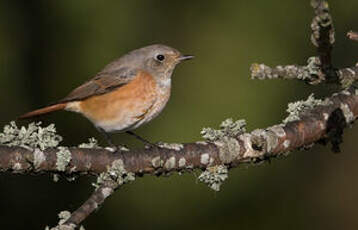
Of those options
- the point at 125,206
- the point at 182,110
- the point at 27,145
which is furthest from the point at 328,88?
the point at 27,145

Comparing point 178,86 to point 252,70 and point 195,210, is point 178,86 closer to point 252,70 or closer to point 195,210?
point 195,210

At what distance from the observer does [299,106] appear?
3.57m

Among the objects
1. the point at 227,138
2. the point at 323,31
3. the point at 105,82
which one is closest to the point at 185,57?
the point at 105,82

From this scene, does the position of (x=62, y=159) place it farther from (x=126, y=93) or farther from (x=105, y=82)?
(x=105, y=82)

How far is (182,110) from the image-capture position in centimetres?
426

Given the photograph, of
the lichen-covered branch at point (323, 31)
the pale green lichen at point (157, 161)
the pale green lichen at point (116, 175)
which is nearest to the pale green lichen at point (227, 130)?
the pale green lichen at point (157, 161)

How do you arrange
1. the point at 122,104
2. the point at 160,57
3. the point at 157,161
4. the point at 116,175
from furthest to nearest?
the point at 160,57 → the point at 122,104 → the point at 157,161 → the point at 116,175

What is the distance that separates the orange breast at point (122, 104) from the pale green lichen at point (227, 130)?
96 cm

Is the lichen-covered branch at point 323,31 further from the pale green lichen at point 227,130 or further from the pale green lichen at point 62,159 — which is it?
the pale green lichen at point 62,159

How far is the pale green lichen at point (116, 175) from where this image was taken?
10.0ft

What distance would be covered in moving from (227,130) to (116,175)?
2.41 feet

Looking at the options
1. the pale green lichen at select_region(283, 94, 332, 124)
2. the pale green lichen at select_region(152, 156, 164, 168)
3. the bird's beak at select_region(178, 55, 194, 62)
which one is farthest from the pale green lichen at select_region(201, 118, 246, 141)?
the bird's beak at select_region(178, 55, 194, 62)

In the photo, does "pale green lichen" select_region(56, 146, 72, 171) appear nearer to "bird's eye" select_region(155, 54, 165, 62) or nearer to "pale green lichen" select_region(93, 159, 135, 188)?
"pale green lichen" select_region(93, 159, 135, 188)

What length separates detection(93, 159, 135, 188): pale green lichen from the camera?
3051 millimetres
